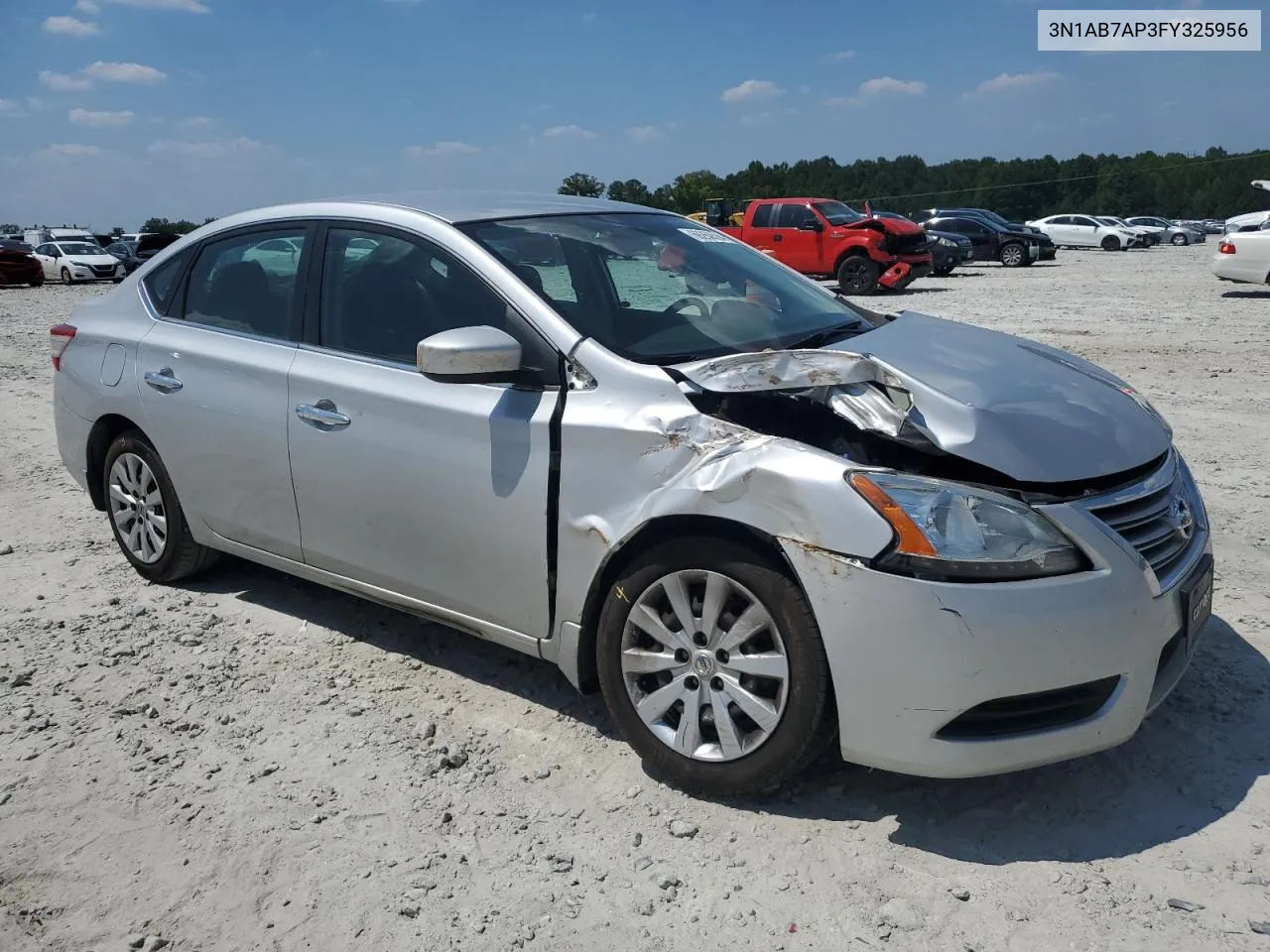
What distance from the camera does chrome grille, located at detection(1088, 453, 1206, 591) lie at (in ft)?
9.43

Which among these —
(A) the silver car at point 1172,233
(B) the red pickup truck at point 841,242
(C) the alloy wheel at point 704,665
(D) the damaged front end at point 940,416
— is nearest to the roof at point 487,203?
(D) the damaged front end at point 940,416

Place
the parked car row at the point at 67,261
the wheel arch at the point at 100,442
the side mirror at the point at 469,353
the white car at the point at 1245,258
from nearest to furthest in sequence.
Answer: the side mirror at the point at 469,353, the wheel arch at the point at 100,442, the white car at the point at 1245,258, the parked car row at the point at 67,261

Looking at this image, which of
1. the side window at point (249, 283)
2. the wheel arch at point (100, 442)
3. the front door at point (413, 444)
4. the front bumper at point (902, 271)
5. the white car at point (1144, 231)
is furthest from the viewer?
the white car at point (1144, 231)

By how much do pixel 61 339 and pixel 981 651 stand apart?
4.51m

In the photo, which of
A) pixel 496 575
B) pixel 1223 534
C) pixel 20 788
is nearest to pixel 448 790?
pixel 496 575

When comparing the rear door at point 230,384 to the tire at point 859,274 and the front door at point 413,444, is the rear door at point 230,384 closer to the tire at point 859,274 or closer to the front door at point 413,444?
the front door at point 413,444

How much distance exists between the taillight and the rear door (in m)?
0.61

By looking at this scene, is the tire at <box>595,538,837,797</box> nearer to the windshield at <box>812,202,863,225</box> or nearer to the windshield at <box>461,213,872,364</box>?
the windshield at <box>461,213,872,364</box>

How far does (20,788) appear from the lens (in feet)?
10.9

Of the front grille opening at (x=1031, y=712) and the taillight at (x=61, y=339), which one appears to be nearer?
the front grille opening at (x=1031, y=712)

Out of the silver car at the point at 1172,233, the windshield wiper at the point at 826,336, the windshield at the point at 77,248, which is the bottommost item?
the windshield wiper at the point at 826,336

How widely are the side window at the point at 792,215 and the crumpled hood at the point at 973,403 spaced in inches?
744

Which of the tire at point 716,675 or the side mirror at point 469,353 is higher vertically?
the side mirror at point 469,353

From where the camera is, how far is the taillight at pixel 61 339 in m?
5.06
